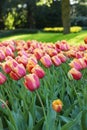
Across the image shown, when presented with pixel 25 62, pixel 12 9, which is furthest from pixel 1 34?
pixel 25 62

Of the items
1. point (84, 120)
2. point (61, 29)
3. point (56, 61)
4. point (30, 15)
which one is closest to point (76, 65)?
point (56, 61)

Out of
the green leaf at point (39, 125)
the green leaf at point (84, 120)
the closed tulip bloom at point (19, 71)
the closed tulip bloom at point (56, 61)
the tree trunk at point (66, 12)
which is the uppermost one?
the closed tulip bloom at point (19, 71)

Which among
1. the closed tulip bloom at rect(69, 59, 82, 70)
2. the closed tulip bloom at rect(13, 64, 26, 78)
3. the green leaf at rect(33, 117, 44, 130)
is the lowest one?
the green leaf at rect(33, 117, 44, 130)

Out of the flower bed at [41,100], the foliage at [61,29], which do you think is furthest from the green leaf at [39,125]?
the foliage at [61,29]

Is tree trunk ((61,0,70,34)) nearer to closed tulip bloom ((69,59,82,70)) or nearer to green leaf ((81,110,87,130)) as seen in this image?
closed tulip bloom ((69,59,82,70))

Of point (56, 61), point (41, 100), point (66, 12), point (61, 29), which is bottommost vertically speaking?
point (61, 29)

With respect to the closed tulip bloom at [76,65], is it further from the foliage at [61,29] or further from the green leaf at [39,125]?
the foliage at [61,29]

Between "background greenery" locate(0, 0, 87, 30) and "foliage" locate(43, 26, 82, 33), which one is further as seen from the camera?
"background greenery" locate(0, 0, 87, 30)

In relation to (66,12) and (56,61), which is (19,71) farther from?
(66,12)

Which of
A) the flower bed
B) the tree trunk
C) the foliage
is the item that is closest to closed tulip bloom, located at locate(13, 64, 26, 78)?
the flower bed

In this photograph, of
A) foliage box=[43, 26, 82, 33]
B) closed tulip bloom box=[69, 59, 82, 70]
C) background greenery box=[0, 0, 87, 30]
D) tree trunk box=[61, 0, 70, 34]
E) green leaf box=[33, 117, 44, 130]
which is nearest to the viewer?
green leaf box=[33, 117, 44, 130]

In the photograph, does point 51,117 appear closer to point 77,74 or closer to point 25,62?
point 77,74

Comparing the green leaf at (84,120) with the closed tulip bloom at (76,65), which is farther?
the closed tulip bloom at (76,65)

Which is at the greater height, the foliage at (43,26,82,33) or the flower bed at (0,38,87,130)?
the flower bed at (0,38,87,130)
